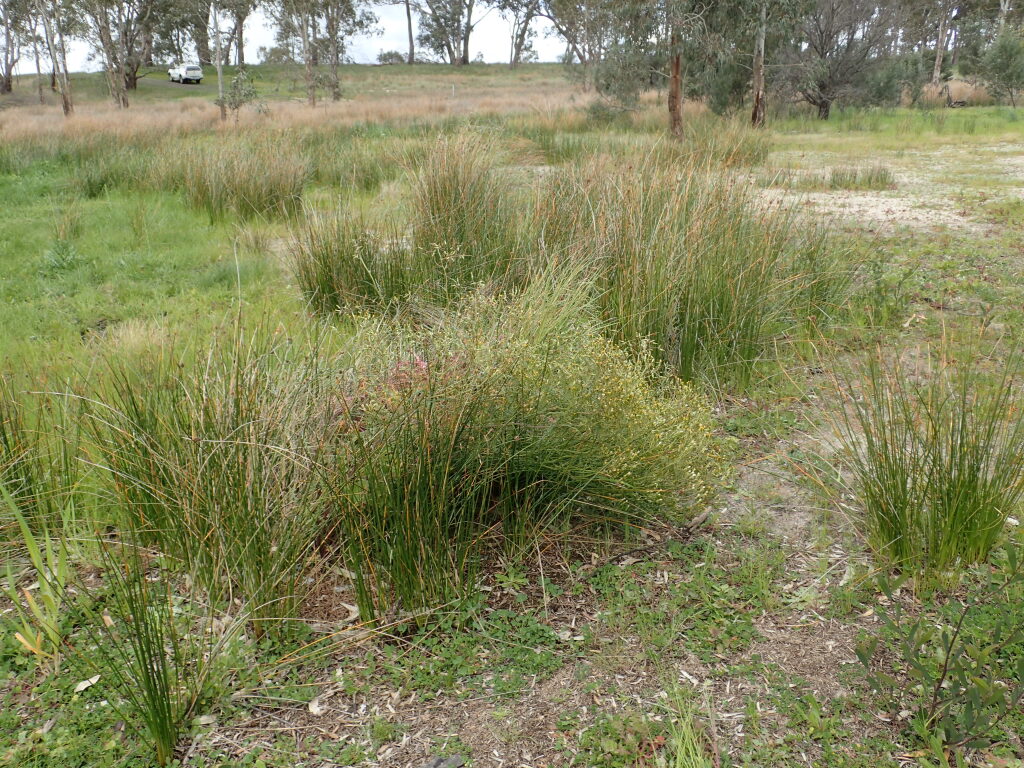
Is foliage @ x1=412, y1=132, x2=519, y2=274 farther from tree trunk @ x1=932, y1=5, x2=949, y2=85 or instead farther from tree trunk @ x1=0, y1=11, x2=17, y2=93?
tree trunk @ x1=0, y1=11, x2=17, y2=93

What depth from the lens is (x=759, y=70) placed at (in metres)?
14.0

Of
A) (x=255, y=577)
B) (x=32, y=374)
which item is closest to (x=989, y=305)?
(x=255, y=577)

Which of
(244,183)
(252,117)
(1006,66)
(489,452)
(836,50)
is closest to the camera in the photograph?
(489,452)

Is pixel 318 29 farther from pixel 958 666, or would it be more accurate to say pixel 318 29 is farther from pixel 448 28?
pixel 958 666

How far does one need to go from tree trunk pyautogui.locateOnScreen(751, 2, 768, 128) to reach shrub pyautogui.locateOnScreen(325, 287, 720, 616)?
457 inches

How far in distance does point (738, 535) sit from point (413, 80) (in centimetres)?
4368

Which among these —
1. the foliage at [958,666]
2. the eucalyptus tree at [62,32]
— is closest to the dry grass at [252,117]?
the eucalyptus tree at [62,32]

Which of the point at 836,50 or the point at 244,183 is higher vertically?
the point at 836,50

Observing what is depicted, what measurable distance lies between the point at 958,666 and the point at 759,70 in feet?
46.0

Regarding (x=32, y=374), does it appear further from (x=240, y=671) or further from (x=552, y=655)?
(x=552, y=655)

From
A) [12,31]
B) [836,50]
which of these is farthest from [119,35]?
[836,50]

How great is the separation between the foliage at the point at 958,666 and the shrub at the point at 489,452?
880mm

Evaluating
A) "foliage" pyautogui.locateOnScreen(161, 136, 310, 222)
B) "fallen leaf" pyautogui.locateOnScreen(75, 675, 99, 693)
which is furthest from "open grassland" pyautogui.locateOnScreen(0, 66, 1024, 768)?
"foliage" pyautogui.locateOnScreen(161, 136, 310, 222)

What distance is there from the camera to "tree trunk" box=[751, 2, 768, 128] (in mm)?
13261
